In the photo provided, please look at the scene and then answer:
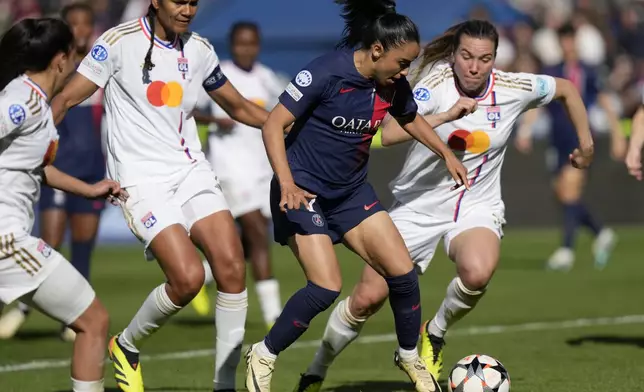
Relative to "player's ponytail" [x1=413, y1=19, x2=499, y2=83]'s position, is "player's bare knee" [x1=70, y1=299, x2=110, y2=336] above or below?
below

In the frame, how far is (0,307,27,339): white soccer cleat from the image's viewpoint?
10641 millimetres

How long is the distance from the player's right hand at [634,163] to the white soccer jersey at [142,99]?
3.29 metres

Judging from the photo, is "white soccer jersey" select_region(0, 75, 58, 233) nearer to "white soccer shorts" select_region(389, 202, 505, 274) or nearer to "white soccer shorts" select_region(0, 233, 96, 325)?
"white soccer shorts" select_region(0, 233, 96, 325)

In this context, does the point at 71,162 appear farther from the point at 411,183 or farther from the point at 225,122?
the point at 411,183

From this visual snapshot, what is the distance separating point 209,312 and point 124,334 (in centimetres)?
511

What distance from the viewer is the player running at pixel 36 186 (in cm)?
621

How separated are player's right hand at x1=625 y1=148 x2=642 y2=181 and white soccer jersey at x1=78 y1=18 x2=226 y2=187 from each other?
3291 millimetres

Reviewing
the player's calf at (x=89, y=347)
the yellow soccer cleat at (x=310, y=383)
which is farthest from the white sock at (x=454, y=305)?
the player's calf at (x=89, y=347)

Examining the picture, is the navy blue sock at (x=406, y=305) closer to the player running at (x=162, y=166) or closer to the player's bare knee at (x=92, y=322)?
the player running at (x=162, y=166)

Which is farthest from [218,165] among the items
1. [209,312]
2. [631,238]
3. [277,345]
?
[631,238]

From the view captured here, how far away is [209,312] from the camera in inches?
495

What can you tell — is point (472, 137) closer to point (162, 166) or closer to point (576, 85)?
point (162, 166)

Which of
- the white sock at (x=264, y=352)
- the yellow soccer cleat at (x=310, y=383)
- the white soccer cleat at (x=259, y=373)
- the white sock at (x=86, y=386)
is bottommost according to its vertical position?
the yellow soccer cleat at (x=310, y=383)

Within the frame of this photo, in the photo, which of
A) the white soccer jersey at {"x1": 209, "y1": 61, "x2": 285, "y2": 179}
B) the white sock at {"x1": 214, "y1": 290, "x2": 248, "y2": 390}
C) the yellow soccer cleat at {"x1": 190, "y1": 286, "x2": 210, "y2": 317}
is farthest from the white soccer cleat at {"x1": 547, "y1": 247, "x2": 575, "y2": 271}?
the white sock at {"x1": 214, "y1": 290, "x2": 248, "y2": 390}
